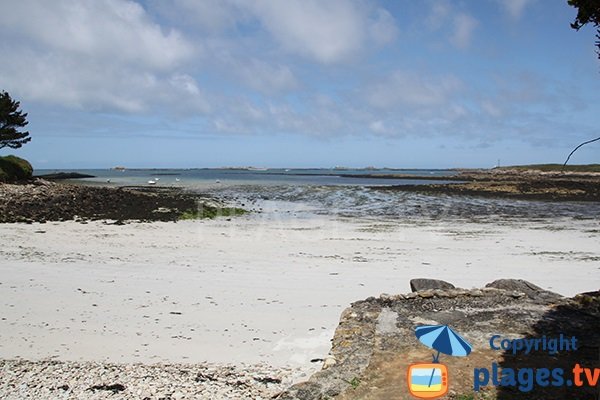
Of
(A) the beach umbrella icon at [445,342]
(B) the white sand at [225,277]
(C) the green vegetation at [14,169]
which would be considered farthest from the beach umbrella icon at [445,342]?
(C) the green vegetation at [14,169]

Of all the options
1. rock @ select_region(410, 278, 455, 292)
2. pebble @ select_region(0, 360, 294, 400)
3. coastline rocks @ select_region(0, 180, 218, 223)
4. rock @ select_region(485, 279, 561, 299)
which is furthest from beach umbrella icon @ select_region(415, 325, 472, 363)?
coastline rocks @ select_region(0, 180, 218, 223)

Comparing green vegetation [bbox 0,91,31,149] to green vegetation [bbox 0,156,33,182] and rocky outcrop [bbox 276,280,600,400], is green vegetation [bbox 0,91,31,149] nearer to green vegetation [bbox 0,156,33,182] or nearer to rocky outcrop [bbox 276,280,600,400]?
green vegetation [bbox 0,156,33,182]

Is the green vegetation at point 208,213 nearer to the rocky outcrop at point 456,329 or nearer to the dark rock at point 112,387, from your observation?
the rocky outcrop at point 456,329

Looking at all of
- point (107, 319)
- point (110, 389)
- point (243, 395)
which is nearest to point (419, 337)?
point (243, 395)

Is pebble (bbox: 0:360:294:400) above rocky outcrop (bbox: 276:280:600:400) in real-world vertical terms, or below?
below

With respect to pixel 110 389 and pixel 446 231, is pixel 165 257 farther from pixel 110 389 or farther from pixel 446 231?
pixel 446 231

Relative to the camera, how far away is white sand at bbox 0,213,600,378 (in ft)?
25.1

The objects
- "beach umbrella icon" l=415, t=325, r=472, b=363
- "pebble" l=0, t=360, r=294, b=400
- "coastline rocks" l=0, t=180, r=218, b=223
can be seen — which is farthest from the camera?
"coastline rocks" l=0, t=180, r=218, b=223

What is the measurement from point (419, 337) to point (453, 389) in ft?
4.63

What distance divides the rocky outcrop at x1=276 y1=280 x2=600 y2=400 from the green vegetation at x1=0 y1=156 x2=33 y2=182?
41.1 m

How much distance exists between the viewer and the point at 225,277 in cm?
1234

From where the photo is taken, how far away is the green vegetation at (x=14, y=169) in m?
39.7

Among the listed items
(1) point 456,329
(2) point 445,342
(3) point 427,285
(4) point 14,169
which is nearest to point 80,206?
(4) point 14,169

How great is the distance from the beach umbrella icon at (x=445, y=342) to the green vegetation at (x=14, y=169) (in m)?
42.3
